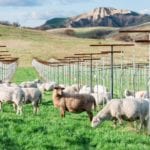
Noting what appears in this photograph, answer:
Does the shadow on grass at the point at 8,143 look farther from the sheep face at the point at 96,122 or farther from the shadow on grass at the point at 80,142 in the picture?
the sheep face at the point at 96,122

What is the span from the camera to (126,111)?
19359mm

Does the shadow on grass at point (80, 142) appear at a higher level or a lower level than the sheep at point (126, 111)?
lower

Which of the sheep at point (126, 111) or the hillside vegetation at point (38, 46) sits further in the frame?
the hillside vegetation at point (38, 46)

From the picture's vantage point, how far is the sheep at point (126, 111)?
19250 millimetres

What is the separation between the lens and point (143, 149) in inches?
590

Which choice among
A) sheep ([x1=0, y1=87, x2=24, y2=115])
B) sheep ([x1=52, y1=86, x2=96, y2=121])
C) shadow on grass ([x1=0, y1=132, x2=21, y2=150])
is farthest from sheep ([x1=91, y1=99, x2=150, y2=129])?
sheep ([x1=0, y1=87, x2=24, y2=115])

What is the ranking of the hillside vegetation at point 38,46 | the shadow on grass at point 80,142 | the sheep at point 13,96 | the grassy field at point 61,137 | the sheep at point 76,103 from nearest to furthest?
the grassy field at point 61,137 → the shadow on grass at point 80,142 → the sheep at point 76,103 → the sheep at point 13,96 → the hillside vegetation at point 38,46

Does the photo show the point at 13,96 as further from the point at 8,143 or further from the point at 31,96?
the point at 8,143

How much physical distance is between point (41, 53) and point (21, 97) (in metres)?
94.8

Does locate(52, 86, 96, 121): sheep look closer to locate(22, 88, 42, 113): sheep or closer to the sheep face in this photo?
locate(22, 88, 42, 113): sheep

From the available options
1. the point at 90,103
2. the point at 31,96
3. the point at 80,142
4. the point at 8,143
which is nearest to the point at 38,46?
the point at 31,96

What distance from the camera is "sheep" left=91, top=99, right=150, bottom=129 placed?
19.2 metres

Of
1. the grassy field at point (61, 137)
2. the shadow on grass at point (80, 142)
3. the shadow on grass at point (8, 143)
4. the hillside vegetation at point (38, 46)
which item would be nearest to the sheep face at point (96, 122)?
the grassy field at point (61, 137)

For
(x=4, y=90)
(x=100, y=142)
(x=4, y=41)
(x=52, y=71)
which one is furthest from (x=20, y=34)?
(x=100, y=142)
